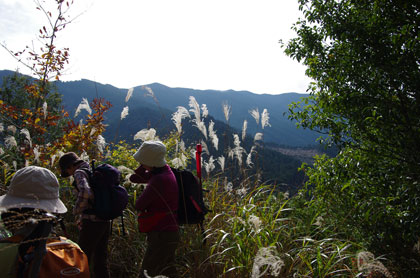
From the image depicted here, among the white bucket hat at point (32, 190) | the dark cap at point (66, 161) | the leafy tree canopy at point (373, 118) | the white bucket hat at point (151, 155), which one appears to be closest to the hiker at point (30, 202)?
the white bucket hat at point (32, 190)

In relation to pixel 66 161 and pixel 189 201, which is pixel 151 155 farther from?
pixel 66 161

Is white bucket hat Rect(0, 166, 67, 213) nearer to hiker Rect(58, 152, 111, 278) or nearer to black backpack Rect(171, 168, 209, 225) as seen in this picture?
hiker Rect(58, 152, 111, 278)

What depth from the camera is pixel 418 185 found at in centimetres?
312

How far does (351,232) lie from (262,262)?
9.75 feet

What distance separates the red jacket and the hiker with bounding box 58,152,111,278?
51cm

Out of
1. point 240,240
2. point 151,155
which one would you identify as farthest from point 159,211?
point 240,240

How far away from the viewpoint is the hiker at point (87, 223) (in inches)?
117

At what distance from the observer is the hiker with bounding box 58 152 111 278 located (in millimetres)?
A: 2984

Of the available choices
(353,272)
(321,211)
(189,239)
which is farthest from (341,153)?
(189,239)

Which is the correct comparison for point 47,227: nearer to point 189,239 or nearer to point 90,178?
point 90,178

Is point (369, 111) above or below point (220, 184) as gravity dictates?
above

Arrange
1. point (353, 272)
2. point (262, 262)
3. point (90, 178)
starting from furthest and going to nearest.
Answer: point (90, 178) → point (353, 272) → point (262, 262)

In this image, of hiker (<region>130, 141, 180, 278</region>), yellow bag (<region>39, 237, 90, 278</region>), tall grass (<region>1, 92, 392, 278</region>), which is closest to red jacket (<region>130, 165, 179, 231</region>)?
hiker (<region>130, 141, 180, 278</region>)

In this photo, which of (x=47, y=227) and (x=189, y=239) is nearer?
(x=47, y=227)
